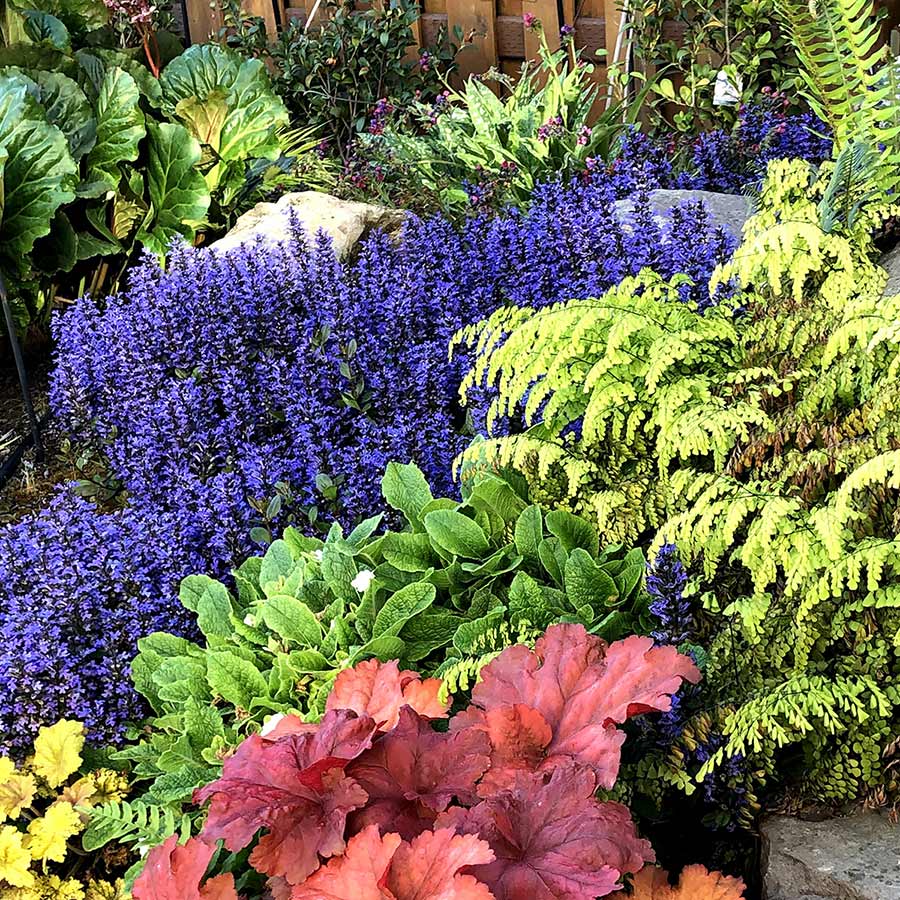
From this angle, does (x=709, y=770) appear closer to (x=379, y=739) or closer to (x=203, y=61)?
(x=379, y=739)

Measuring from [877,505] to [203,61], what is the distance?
4850 millimetres

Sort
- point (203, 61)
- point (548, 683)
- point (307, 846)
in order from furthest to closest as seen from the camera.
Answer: point (203, 61) < point (548, 683) < point (307, 846)

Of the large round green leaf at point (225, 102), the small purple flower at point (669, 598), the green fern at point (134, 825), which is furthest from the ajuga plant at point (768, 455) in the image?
the large round green leaf at point (225, 102)

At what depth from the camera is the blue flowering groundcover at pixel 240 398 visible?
2516 millimetres

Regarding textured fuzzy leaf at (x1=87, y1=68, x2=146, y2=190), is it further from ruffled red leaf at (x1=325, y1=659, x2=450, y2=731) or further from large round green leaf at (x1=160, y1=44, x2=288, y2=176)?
ruffled red leaf at (x1=325, y1=659, x2=450, y2=731)

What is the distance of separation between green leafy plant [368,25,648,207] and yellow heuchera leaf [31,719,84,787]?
278 centimetres

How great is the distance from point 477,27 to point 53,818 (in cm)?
563

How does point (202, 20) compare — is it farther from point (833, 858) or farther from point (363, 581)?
point (833, 858)

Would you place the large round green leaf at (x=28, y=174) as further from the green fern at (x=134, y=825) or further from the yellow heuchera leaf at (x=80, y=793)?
the green fern at (x=134, y=825)

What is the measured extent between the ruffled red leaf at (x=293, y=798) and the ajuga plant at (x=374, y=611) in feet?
1.62

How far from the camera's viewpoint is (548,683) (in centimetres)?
178

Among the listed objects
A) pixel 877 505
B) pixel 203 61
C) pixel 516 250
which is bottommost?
pixel 877 505

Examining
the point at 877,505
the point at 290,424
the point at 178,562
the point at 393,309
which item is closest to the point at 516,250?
the point at 393,309

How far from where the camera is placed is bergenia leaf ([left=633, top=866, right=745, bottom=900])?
1.65 m
